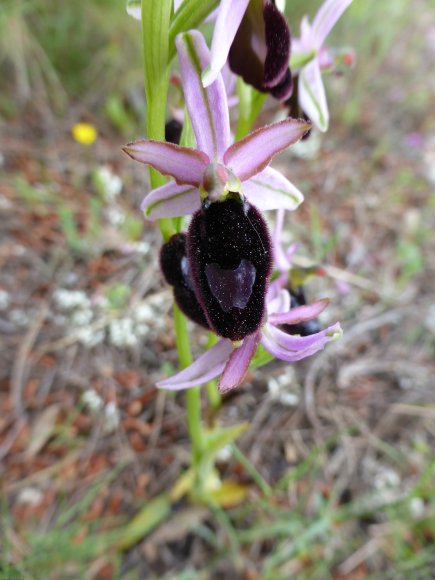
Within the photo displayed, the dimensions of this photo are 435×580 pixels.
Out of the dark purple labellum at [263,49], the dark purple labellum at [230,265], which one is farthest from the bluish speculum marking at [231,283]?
the dark purple labellum at [263,49]

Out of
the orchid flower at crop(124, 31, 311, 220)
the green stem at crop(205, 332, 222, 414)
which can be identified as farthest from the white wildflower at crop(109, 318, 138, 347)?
the orchid flower at crop(124, 31, 311, 220)

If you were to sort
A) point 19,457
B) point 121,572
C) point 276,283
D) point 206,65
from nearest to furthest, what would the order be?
point 206,65
point 276,283
point 121,572
point 19,457

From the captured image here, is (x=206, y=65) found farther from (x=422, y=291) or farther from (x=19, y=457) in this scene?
(x=422, y=291)

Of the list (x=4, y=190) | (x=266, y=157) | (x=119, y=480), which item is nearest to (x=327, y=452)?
(x=119, y=480)

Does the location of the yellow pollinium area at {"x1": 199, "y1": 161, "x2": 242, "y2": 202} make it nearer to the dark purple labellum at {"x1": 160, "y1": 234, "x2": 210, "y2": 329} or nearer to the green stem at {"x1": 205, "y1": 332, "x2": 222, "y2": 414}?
the dark purple labellum at {"x1": 160, "y1": 234, "x2": 210, "y2": 329}

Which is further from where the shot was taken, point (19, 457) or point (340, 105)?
point (340, 105)

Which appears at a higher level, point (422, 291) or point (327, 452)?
point (422, 291)

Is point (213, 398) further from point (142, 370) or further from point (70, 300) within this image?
point (70, 300)
